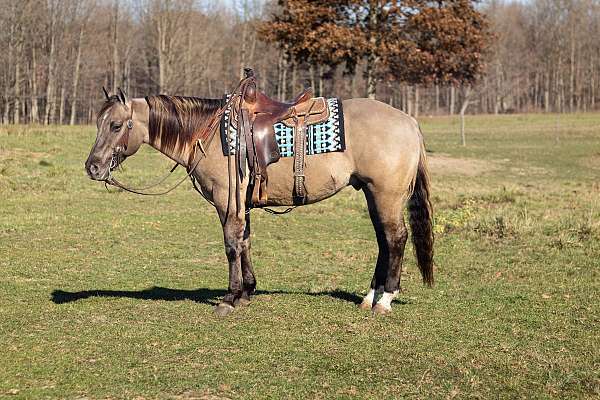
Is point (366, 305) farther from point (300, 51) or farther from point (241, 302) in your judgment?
point (300, 51)

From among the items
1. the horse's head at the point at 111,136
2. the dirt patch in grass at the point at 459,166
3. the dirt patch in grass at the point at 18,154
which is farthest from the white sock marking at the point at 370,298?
the dirt patch in grass at the point at 459,166

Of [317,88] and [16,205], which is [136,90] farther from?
[16,205]

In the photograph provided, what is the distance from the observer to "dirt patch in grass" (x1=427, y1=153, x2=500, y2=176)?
26.5 m

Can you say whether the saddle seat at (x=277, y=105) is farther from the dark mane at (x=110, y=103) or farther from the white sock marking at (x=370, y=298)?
the white sock marking at (x=370, y=298)

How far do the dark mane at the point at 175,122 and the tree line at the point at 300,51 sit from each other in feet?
75.2

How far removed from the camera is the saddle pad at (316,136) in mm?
7523

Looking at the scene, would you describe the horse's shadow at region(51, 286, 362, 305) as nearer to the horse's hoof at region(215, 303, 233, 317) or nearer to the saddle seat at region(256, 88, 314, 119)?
the horse's hoof at region(215, 303, 233, 317)

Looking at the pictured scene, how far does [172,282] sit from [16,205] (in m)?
8.21

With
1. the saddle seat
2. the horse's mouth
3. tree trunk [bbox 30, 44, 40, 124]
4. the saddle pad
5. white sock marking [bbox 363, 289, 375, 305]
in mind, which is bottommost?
white sock marking [bbox 363, 289, 375, 305]

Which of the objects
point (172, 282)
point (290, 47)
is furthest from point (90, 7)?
point (172, 282)

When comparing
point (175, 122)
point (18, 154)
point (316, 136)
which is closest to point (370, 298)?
point (316, 136)

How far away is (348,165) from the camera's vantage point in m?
7.62

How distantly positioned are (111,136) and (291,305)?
2749 millimetres

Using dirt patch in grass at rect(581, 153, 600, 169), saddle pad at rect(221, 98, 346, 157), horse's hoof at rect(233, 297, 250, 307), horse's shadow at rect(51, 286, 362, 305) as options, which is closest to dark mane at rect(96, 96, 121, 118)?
saddle pad at rect(221, 98, 346, 157)
